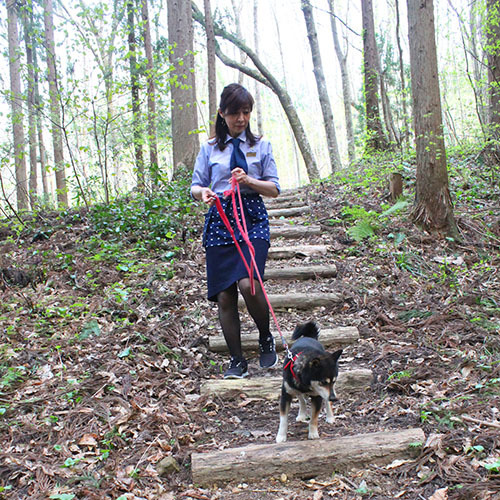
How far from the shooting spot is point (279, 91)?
14.6m

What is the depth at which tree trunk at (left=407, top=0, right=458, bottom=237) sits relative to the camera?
18.8 ft

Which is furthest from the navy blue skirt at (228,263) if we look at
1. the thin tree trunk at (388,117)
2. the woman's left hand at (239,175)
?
the thin tree trunk at (388,117)

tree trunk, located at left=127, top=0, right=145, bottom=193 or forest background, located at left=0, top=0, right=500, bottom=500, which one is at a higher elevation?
tree trunk, located at left=127, top=0, right=145, bottom=193

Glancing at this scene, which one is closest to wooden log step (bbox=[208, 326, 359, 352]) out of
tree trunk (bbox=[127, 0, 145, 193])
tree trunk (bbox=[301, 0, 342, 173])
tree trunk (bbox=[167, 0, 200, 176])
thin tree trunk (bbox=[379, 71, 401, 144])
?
tree trunk (bbox=[127, 0, 145, 193])

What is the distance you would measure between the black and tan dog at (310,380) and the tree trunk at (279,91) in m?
10.9

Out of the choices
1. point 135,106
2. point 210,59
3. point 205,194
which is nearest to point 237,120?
point 205,194

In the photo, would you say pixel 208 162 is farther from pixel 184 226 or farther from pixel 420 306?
pixel 184 226

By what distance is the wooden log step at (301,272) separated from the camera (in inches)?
219

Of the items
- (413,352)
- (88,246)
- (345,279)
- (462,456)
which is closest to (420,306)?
(413,352)

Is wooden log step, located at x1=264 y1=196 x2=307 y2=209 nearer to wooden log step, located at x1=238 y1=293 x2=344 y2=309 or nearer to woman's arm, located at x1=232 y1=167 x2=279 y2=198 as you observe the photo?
wooden log step, located at x1=238 y1=293 x2=344 y2=309

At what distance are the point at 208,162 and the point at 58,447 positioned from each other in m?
2.28

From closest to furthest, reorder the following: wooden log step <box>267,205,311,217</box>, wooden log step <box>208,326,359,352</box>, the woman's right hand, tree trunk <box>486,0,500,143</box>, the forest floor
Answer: the forest floor → the woman's right hand → wooden log step <box>208,326,359,352</box> → tree trunk <box>486,0,500,143</box> → wooden log step <box>267,205,311,217</box>

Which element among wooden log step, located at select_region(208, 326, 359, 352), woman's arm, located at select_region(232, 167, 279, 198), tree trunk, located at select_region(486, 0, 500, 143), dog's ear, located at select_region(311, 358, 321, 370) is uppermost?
tree trunk, located at select_region(486, 0, 500, 143)

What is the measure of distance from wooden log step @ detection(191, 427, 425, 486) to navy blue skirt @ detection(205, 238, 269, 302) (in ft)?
4.14
